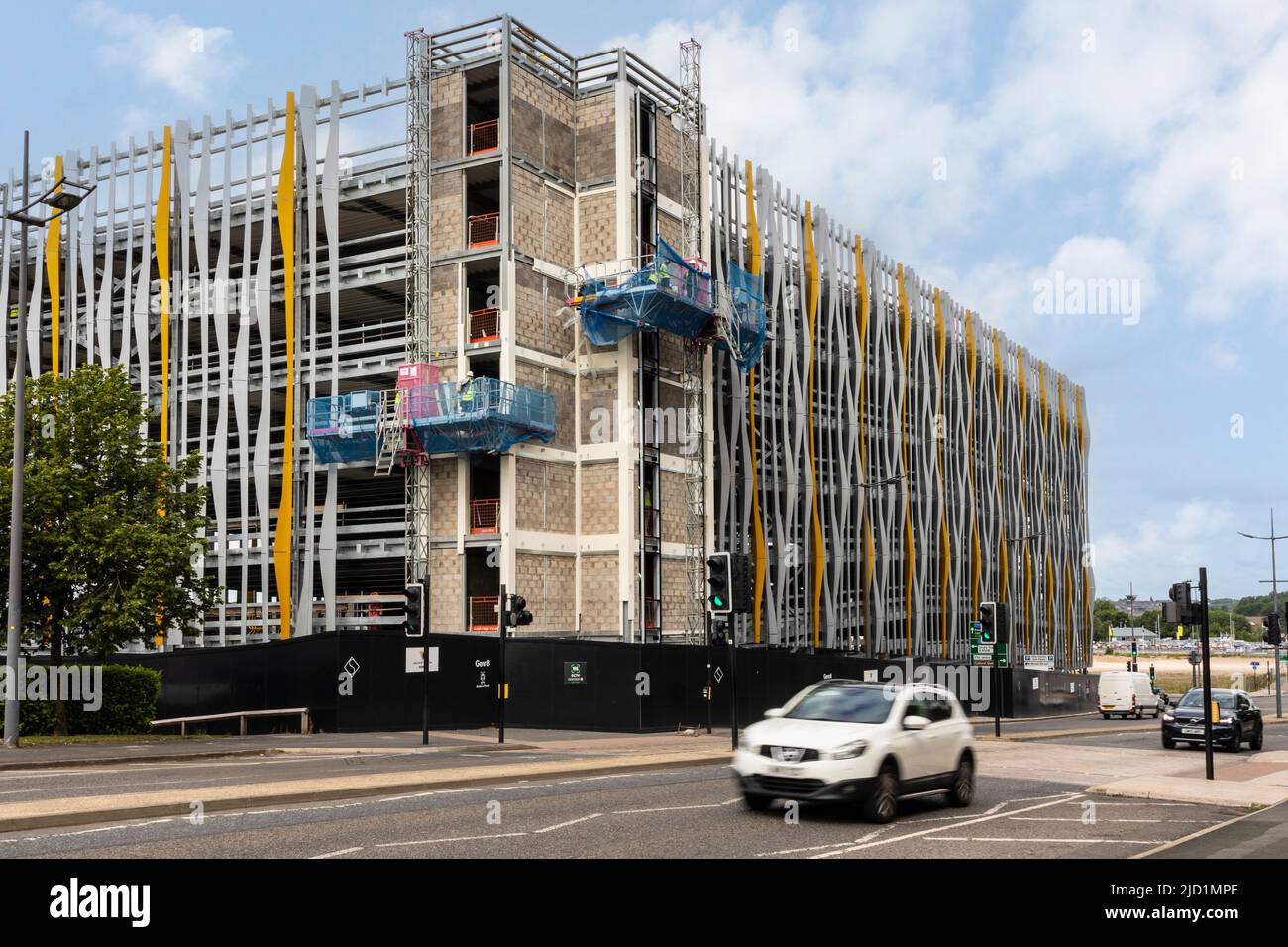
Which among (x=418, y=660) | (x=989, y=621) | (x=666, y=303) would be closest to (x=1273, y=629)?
(x=989, y=621)

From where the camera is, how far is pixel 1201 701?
32.9 meters

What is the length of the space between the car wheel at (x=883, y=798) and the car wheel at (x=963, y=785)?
6.25 ft

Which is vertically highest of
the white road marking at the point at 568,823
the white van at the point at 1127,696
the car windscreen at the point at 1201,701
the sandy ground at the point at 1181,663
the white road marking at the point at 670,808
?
the white road marking at the point at 568,823

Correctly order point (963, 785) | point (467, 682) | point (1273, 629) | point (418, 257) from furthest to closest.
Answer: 1. point (418, 257)
2. point (1273, 629)
3. point (467, 682)
4. point (963, 785)

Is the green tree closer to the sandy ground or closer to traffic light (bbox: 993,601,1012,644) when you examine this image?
traffic light (bbox: 993,601,1012,644)

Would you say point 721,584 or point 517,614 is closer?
point 721,584

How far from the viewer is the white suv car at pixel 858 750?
13.6 metres

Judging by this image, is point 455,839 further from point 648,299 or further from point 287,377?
point 287,377

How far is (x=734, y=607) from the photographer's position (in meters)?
25.1

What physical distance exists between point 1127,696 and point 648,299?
96.4ft

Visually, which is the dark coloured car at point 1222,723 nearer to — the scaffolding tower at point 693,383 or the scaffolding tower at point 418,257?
the scaffolding tower at point 693,383

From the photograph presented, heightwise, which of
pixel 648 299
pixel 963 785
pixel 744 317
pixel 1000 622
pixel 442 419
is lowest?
pixel 963 785

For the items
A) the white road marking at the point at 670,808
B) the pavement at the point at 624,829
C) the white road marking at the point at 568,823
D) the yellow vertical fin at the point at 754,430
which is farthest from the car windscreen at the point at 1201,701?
the white road marking at the point at 568,823
